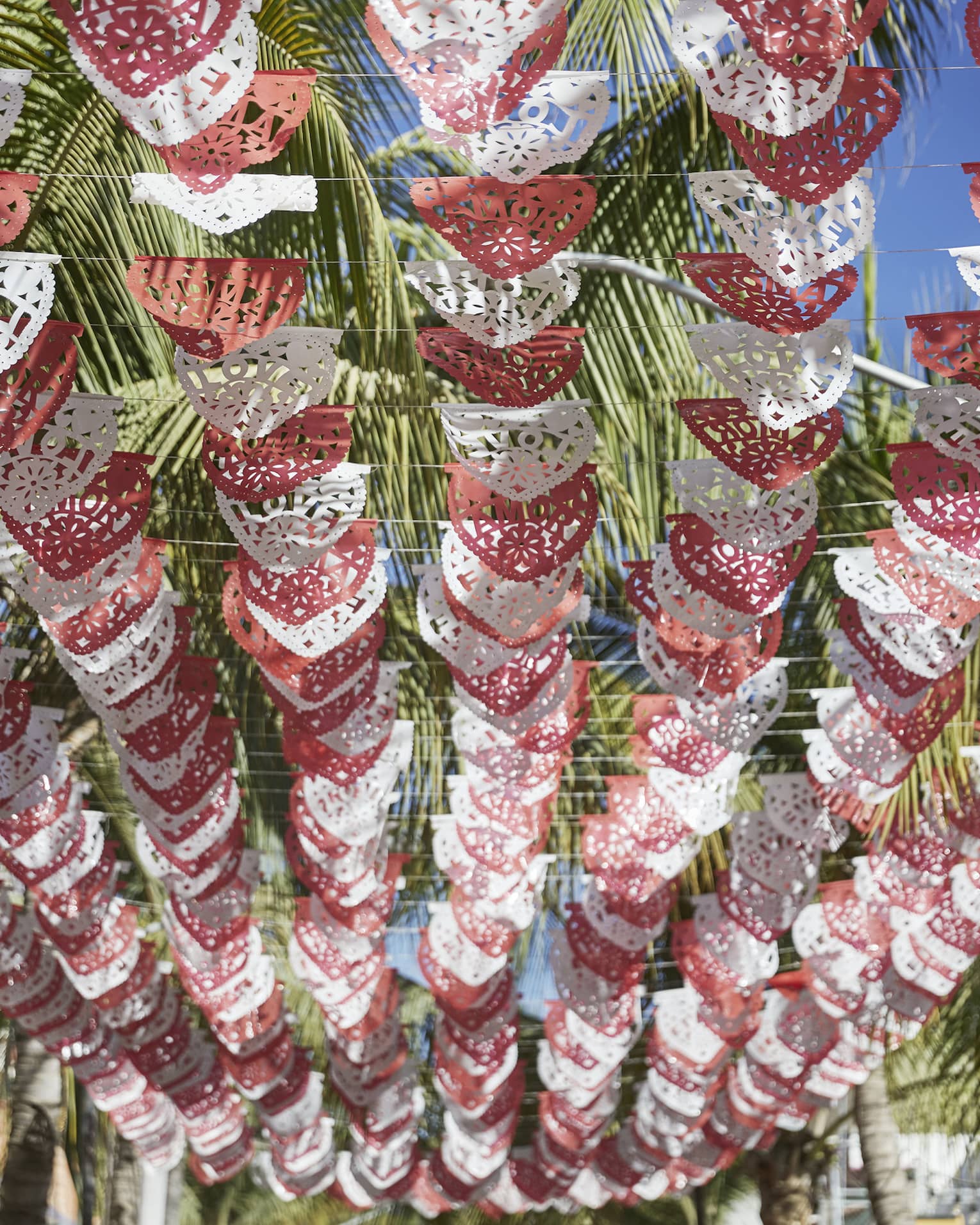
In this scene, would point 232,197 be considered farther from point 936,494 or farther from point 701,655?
point 701,655

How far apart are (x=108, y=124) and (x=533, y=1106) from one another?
12.6m

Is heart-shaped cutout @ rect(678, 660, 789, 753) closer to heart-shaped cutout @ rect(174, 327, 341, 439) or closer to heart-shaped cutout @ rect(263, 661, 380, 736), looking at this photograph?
heart-shaped cutout @ rect(263, 661, 380, 736)

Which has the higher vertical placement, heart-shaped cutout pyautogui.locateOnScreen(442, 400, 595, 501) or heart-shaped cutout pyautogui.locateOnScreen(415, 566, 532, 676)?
heart-shaped cutout pyautogui.locateOnScreen(442, 400, 595, 501)

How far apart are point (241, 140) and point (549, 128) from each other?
0.60 m

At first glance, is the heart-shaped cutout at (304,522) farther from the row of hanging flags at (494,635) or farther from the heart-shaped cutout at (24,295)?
the heart-shaped cutout at (24,295)

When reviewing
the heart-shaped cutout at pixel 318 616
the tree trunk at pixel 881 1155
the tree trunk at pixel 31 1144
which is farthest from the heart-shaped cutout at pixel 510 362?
the tree trunk at pixel 881 1155

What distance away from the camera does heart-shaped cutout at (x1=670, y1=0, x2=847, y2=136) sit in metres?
2.98

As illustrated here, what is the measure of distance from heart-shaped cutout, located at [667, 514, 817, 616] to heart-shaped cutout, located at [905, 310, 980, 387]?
89 centimetres

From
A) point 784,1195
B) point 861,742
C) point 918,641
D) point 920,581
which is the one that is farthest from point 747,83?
point 784,1195

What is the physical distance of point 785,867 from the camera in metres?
7.61

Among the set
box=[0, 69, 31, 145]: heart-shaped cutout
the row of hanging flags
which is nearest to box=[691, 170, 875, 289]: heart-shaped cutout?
the row of hanging flags

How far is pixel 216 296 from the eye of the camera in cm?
357

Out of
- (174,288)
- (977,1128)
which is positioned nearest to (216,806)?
(174,288)

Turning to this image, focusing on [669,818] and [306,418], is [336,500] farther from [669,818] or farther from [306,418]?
[669,818]
